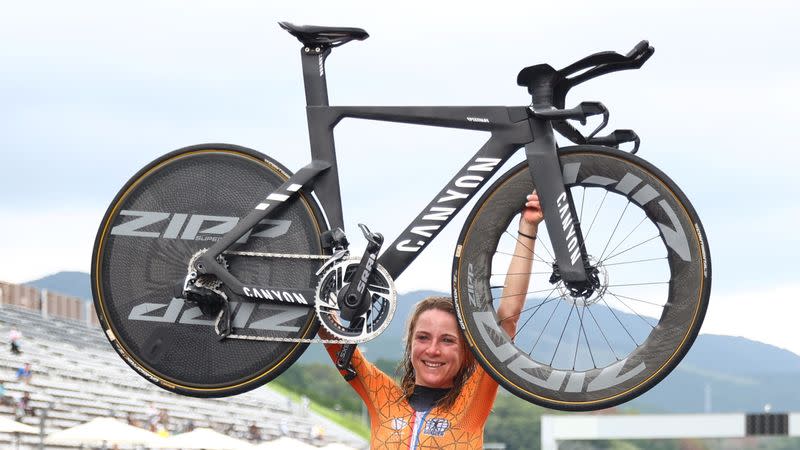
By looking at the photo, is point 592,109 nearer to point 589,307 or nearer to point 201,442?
point 589,307

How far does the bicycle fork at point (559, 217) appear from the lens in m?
4.94

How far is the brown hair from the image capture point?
505 cm

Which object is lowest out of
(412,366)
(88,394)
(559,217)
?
(88,394)

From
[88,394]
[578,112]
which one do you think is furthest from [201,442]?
[578,112]

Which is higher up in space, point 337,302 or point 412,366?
point 337,302

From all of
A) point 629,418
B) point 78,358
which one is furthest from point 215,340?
point 629,418

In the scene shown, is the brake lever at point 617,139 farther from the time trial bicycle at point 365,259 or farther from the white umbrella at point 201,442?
the white umbrella at point 201,442

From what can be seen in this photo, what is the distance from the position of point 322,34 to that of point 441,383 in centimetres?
163

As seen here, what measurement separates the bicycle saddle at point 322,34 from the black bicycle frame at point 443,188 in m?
0.06

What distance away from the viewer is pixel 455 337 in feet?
16.5

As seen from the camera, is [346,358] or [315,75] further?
[315,75]

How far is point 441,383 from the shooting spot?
199 inches

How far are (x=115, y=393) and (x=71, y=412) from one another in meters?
4.07

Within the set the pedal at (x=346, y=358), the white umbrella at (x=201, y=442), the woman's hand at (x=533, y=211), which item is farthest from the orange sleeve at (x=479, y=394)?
the white umbrella at (x=201, y=442)
